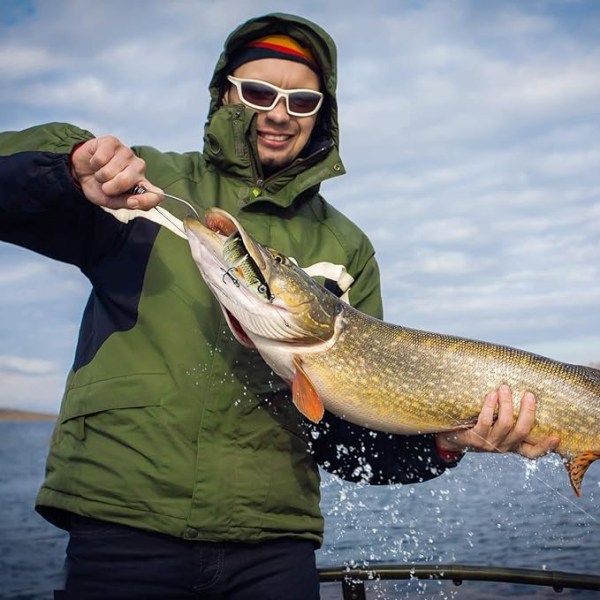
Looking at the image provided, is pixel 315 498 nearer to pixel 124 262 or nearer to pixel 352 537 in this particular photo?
pixel 124 262

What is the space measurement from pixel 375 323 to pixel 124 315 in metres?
1.17

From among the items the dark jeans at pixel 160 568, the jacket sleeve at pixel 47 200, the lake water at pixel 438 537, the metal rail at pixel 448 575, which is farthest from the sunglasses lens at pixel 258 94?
the lake water at pixel 438 537

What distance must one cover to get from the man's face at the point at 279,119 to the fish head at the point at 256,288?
69 centimetres

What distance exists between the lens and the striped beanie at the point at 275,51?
12.3 ft

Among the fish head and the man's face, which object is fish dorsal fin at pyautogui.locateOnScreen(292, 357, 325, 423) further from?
the man's face

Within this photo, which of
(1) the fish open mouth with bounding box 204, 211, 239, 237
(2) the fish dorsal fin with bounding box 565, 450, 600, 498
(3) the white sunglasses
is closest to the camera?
(1) the fish open mouth with bounding box 204, 211, 239, 237

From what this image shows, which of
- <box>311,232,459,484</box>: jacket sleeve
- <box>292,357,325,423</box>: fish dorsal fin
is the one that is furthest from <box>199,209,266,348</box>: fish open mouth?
<box>311,232,459,484</box>: jacket sleeve

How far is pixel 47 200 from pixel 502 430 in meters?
2.15

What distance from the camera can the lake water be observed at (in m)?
7.40

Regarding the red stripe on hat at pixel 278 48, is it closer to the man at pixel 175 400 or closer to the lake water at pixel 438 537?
the man at pixel 175 400

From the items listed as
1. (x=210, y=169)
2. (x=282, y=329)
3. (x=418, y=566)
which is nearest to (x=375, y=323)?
(x=282, y=329)

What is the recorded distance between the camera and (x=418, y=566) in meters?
4.65

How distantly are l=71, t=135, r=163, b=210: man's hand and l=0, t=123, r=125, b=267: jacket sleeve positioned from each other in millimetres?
67

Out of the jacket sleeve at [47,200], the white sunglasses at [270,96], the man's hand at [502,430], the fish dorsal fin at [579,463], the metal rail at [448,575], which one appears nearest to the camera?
the jacket sleeve at [47,200]
